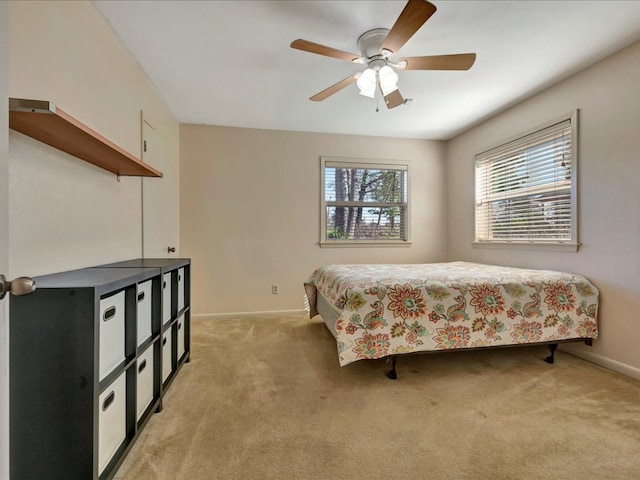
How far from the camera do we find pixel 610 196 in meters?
2.15

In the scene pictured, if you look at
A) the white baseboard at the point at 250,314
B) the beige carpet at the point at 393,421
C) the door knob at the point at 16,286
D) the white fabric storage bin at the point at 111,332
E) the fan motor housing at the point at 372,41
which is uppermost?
the fan motor housing at the point at 372,41

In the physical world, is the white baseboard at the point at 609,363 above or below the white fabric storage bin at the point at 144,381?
below

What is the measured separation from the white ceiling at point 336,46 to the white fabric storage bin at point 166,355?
1963 mm

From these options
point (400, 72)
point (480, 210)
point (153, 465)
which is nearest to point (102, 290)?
point (153, 465)

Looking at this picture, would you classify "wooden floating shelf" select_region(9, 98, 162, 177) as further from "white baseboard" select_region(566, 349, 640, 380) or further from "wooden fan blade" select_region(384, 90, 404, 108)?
"white baseboard" select_region(566, 349, 640, 380)

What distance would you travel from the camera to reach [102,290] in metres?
1.04

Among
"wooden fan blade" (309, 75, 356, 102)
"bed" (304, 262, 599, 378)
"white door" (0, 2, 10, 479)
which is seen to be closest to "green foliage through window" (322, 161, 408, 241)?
"wooden fan blade" (309, 75, 356, 102)

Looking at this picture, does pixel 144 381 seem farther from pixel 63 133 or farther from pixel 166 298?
pixel 63 133

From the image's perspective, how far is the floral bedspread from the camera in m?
1.90

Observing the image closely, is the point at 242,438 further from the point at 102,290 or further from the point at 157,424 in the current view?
the point at 102,290

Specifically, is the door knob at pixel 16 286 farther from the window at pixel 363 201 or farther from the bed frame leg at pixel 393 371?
the window at pixel 363 201

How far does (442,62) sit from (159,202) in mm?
2598

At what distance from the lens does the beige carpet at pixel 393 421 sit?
123 centimetres

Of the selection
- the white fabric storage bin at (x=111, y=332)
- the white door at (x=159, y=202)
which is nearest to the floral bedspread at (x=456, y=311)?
the white fabric storage bin at (x=111, y=332)
